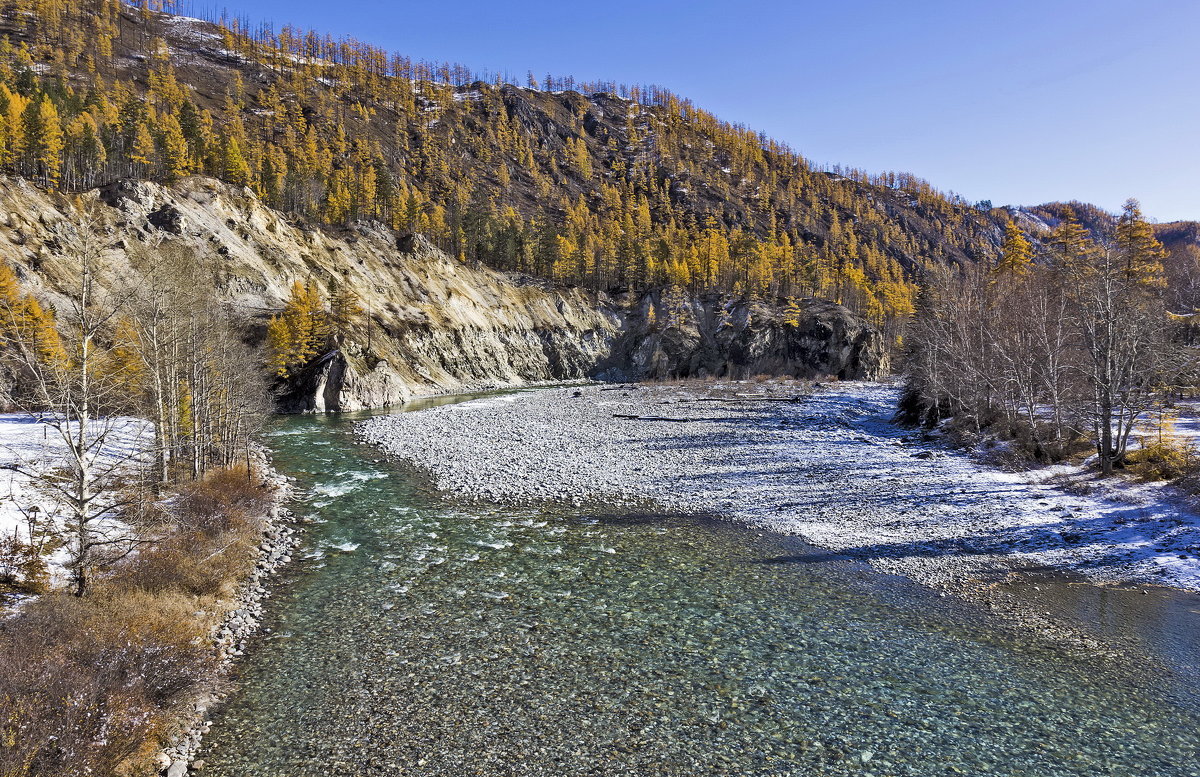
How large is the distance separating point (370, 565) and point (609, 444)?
67.8 ft

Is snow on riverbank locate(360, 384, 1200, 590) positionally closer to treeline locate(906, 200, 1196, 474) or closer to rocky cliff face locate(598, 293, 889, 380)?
treeline locate(906, 200, 1196, 474)

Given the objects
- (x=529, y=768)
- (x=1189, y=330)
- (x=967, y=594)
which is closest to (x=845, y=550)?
(x=967, y=594)

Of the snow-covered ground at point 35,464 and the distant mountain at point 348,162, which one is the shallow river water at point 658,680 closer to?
the snow-covered ground at point 35,464

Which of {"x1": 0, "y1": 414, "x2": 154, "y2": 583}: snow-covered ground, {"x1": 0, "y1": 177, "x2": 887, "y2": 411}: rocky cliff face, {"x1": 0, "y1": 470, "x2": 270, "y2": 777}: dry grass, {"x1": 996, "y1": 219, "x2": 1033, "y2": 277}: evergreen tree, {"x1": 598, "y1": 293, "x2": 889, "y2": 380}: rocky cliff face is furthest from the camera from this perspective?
{"x1": 598, "y1": 293, "x2": 889, "y2": 380}: rocky cliff face

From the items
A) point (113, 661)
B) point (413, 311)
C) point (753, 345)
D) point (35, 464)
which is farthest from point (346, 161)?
point (113, 661)

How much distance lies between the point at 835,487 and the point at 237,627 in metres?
22.5

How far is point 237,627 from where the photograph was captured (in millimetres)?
12539

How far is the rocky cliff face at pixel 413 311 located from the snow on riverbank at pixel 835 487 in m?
18.9

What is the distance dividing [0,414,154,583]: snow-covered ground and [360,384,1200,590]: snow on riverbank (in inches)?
477

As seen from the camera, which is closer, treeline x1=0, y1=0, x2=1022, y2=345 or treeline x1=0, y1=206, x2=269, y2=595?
treeline x1=0, y1=206, x2=269, y2=595

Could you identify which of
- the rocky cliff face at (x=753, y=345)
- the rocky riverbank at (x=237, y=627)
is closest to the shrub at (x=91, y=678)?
the rocky riverbank at (x=237, y=627)

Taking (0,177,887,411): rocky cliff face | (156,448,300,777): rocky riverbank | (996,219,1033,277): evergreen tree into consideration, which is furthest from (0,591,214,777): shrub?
(996,219,1033,277): evergreen tree

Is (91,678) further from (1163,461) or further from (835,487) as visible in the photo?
(1163,461)

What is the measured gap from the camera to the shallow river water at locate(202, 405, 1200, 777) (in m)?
8.82
